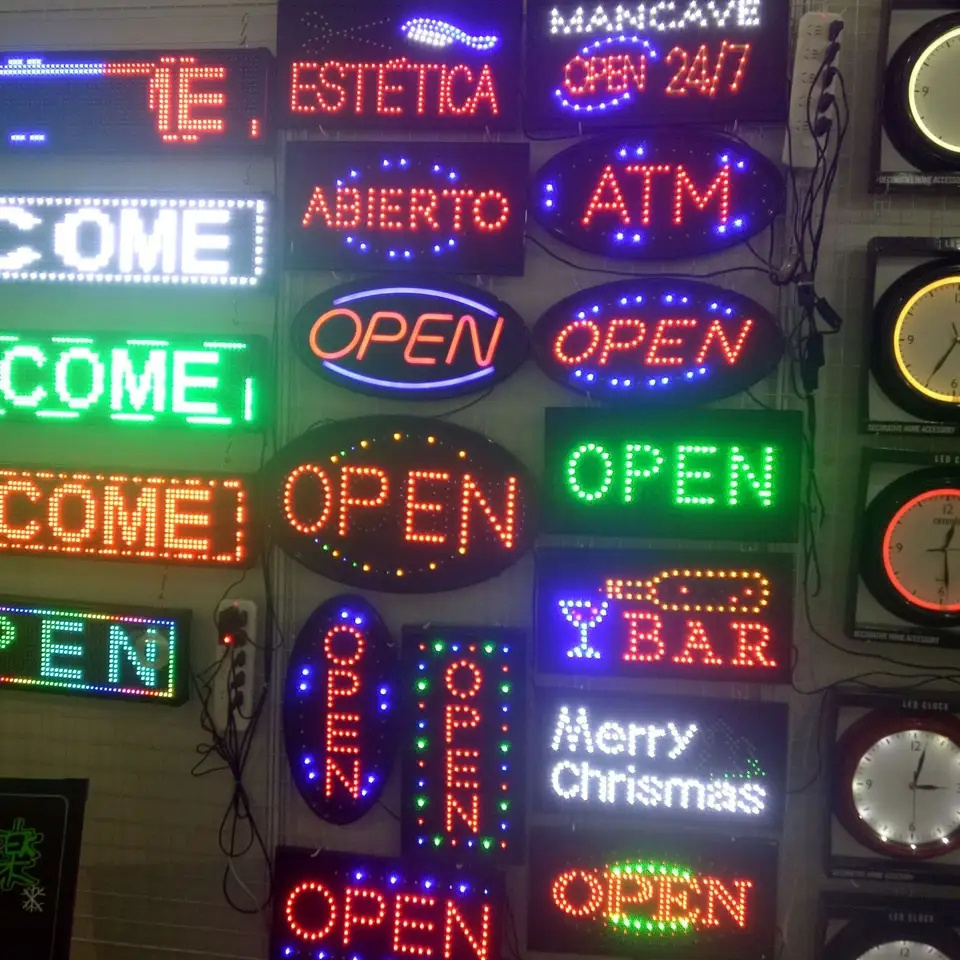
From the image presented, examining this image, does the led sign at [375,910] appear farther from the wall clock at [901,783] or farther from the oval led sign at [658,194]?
the oval led sign at [658,194]

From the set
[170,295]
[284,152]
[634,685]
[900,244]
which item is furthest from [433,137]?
[634,685]

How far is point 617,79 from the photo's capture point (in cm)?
199

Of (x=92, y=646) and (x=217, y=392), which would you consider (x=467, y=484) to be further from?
(x=92, y=646)

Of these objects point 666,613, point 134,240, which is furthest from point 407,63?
point 666,613

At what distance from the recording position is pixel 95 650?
216cm

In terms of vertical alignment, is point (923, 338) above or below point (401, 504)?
above

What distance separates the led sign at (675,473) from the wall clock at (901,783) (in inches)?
21.9

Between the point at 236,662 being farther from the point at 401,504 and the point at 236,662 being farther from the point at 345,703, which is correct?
the point at 401,504

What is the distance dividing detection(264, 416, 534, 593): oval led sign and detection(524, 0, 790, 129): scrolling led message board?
0.90 metres

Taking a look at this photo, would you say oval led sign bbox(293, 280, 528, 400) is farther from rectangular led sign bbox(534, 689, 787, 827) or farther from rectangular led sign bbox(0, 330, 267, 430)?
rectangular led sign bbox(534, 689, 787, 827)

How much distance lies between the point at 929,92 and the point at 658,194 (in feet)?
2.27

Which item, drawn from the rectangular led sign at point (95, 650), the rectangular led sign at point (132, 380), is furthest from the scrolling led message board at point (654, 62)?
the rectangular led sign at point (95, 650)

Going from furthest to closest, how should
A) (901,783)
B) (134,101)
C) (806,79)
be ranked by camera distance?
(134,101) < (901,783) < (806,79)

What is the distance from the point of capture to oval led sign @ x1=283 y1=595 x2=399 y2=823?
2.10 meters
